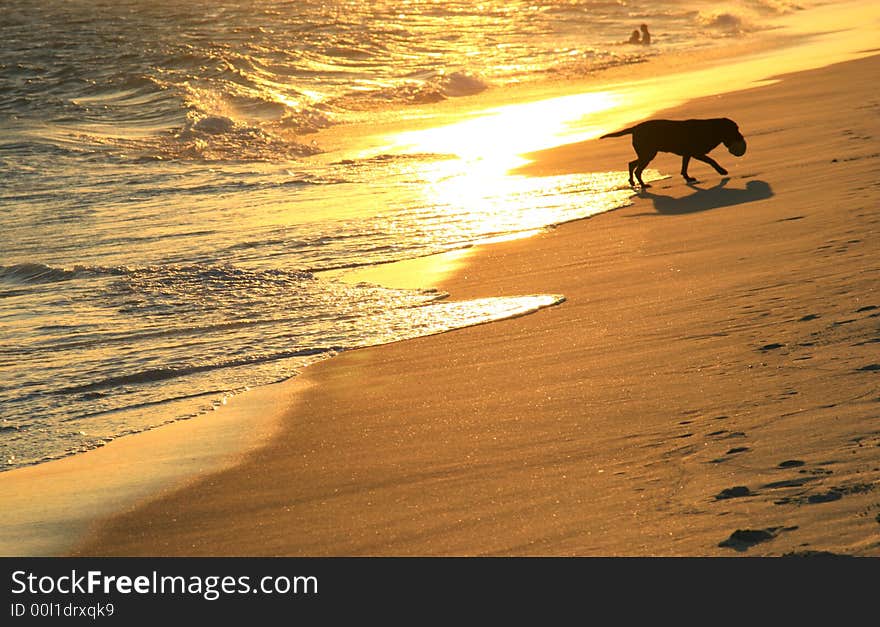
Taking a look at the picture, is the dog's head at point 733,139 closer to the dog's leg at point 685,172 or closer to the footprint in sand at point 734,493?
the dog's leg at point 685,172

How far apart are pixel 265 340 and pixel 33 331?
1630 mm

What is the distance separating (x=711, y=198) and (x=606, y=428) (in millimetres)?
5461

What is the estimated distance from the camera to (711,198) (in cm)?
938

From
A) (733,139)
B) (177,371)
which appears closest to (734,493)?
(177,371)

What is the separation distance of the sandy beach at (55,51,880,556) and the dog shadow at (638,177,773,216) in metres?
1.25

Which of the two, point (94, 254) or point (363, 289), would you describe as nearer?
point (363, 289)

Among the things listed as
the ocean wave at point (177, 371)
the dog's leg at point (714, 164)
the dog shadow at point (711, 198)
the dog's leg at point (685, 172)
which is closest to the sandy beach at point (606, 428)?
the ocean wave at point (177, 371)

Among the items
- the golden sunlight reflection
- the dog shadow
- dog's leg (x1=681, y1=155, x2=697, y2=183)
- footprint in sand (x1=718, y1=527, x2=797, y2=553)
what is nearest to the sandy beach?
footprint in sand (x1=718, y1=527, x2=797, y2=553)

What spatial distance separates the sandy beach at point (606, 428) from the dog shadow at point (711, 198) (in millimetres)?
1253

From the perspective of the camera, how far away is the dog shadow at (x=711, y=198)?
8922mm

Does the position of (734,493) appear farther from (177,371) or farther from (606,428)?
(177,371)
